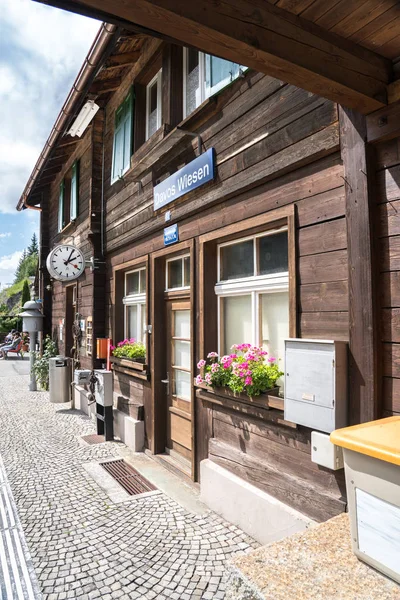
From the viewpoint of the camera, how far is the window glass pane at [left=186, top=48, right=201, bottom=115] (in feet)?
16.2

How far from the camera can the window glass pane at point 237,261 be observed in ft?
13.0

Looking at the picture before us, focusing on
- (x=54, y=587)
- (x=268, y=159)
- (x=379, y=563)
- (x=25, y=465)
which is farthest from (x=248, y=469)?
(x=25, y=465)

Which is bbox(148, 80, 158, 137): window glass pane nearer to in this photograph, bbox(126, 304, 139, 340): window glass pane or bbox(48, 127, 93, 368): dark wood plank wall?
bbox(48, 127, 93, 368): dark wood plank wall

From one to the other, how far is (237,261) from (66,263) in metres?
5.08

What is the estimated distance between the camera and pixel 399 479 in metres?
1.54

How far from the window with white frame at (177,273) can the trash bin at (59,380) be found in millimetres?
4904

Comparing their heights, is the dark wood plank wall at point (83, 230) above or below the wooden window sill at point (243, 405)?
above

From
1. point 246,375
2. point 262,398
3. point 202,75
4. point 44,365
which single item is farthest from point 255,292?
point 44,365

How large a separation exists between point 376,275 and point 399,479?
4.49 feet

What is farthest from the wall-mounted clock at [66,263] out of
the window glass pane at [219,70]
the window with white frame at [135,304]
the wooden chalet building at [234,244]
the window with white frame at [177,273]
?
the window glass pane at [219,70]

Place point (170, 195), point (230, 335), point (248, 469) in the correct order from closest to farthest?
point (248, 469) < point (230, 335) < point (170, 195)

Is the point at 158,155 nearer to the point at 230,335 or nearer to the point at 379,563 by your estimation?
the point at 230,335

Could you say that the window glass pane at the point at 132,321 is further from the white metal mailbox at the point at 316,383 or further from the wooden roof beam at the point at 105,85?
the white metal mailbox at the point at 316,383

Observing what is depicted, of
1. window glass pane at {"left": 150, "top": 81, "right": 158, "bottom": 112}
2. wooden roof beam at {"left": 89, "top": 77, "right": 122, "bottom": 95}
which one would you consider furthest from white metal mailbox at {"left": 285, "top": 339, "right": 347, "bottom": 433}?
wooden roof beam at {"left": 89, "top": 77, "right": 122, "bottom": 95}
